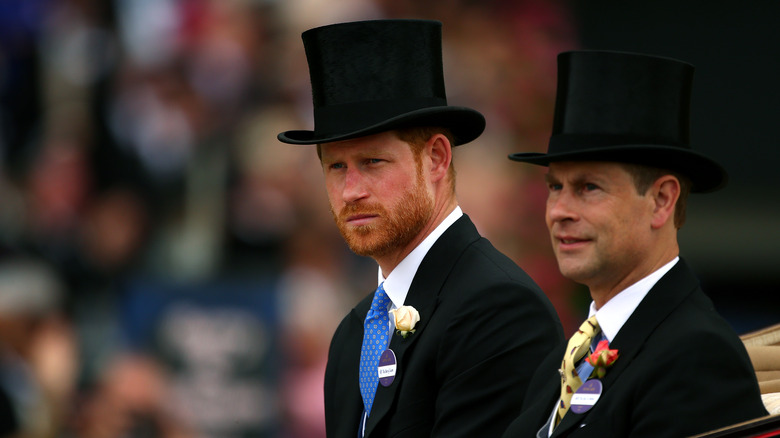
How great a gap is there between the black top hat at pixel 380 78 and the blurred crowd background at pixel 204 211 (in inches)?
177

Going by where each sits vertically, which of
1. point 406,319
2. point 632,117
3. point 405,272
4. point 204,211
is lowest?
point 406,319

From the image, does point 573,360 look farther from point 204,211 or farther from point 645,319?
point 204,211

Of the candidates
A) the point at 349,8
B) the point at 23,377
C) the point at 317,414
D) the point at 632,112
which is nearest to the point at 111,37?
the point at 349,8

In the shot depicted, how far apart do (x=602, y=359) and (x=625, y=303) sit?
0.52 feet

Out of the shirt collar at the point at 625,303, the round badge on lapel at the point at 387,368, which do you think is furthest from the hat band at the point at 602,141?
the round badge on lapel at the point at 387,368

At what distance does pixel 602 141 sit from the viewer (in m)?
2.89

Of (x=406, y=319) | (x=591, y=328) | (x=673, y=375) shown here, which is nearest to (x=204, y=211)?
(x=406, y=319)

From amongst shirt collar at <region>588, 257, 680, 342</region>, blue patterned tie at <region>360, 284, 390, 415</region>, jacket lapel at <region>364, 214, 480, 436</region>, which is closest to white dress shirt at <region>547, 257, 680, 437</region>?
shirt collar at <region>588, 257, 680, 342</region>

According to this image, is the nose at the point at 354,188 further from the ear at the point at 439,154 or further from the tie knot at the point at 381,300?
the tie knot at the point at 381,300

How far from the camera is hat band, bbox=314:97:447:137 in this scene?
139 inches

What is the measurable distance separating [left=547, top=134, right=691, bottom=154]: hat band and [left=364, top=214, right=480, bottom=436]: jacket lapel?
704 mm

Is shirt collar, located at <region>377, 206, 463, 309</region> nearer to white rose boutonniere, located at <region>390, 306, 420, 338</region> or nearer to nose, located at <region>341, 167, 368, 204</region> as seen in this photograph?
white rose boutonniere, located at <region>390, 306, 420, 338</region>

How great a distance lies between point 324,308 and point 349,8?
7.05ft

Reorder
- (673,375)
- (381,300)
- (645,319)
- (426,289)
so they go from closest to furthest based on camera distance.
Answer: (673,375) < (645,319) < (426,289) < (381,300)
